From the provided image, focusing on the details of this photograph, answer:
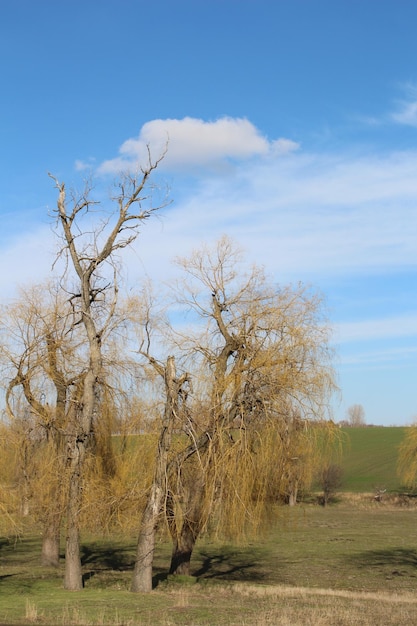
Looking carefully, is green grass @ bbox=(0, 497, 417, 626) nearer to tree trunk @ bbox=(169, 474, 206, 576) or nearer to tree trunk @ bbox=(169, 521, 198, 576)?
tree trunk @ bbox=(169, 521, 198, 576)

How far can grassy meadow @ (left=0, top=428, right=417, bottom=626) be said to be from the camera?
49.7 ft

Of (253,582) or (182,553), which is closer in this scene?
(182,553)

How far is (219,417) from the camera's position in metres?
20.0

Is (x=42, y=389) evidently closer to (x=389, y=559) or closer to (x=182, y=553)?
(x=182, y=553)

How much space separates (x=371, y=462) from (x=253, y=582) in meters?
67.5

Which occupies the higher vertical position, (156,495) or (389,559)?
(156,495)

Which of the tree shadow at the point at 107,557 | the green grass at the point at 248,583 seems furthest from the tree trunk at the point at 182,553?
the tree shadow at the point at 107,557

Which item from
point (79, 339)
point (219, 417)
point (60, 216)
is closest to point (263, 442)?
point (219, 417)

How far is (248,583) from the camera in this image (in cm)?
2383

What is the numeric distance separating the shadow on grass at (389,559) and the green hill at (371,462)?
32385mm

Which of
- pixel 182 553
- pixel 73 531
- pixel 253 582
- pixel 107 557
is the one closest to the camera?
pixel 73 531

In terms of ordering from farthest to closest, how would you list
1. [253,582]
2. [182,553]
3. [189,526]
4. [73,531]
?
[253,582] → [182,553] → [189,526] → [73,531]

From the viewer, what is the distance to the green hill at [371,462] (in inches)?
3076

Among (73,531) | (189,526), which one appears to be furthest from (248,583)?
(73,531)
